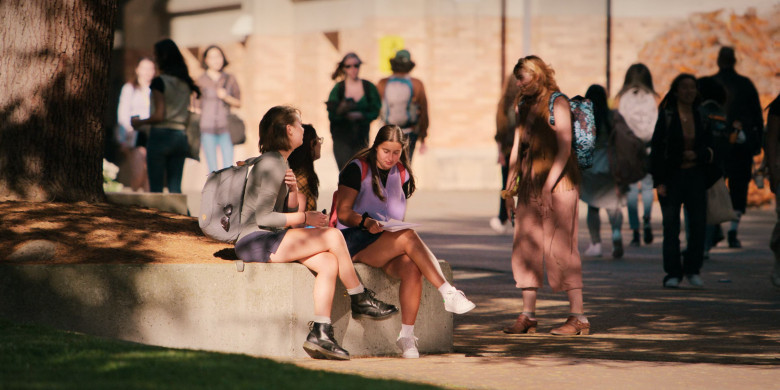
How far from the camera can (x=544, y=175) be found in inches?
327

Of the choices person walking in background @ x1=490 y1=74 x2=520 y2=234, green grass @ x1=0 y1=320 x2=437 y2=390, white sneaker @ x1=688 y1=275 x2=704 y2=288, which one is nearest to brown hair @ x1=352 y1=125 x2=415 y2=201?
green grass @ x1=0 y1=320 x2=437 y2=390

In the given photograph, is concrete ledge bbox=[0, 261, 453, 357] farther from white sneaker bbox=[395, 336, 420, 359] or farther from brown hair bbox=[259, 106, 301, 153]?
brown hair bbox=[259, 106, 301, 153]

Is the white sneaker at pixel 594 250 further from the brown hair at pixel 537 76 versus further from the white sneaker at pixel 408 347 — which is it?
the white sneaker at pixel 408 347

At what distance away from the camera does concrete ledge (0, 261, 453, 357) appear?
6.58 meters

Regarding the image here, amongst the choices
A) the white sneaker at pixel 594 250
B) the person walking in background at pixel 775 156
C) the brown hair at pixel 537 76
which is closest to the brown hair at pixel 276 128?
the brown hair at pixel 537 76

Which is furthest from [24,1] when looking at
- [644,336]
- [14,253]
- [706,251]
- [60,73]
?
[706,251]

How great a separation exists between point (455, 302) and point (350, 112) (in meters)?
6.31

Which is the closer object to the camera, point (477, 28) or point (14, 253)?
point (14, 253)

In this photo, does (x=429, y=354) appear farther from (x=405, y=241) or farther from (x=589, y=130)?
(x=589, y=130)

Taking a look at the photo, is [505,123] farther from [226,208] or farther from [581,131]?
[226,208]

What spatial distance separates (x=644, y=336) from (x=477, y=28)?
65.5 ft

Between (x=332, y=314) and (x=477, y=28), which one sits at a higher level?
(x=477, y=28)

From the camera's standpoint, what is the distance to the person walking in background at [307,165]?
26.1 feet

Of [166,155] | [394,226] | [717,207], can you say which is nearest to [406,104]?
[166,155]
